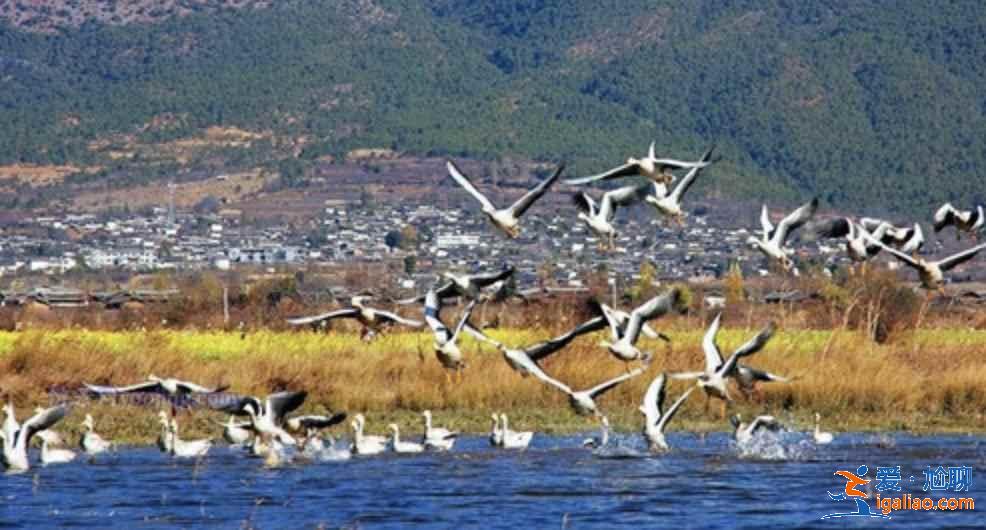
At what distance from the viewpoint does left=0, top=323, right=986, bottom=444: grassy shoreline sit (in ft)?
107

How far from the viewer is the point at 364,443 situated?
28.5 m

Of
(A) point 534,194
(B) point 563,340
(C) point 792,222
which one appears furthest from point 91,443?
(C) point 792,222

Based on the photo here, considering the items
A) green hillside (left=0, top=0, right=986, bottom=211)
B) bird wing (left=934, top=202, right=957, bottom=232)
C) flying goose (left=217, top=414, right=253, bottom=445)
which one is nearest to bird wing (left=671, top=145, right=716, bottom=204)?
bird wing (left=934, top=202, right=957, bottom=232)

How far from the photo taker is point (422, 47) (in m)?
156

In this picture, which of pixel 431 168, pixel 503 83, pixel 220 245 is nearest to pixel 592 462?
pixel 220 245

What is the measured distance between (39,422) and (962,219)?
381 inches

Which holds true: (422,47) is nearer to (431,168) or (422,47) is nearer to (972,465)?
(431,168)

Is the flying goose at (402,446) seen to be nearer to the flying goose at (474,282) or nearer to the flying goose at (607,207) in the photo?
the flying goose at (474,282)

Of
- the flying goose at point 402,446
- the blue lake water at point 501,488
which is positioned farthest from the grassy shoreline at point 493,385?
the flying goose at point 402,446

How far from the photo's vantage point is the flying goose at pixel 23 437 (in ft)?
84.8

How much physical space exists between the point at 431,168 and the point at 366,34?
672 inches

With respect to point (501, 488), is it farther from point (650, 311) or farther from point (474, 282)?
point (650, 311)

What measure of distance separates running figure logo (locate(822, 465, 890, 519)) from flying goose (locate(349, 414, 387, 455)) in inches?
204

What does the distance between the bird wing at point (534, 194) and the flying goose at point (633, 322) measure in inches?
56.9
